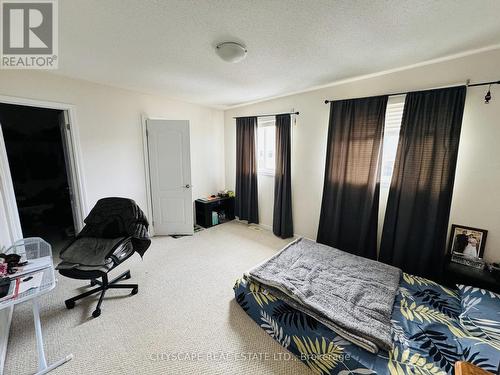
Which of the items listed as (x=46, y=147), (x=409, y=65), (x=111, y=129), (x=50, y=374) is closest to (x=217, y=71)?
(x=111, y=129)

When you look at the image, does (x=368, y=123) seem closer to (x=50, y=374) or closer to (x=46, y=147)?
(x=50, y=374)

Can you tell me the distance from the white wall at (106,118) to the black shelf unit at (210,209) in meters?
1.06

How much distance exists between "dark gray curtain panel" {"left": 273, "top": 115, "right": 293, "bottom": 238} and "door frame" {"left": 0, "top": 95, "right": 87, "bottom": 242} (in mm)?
2878

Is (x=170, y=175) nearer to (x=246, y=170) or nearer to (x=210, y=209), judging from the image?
(x=210, y=209)

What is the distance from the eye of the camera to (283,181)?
3521 millimetres

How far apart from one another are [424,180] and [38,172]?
5.81 meters

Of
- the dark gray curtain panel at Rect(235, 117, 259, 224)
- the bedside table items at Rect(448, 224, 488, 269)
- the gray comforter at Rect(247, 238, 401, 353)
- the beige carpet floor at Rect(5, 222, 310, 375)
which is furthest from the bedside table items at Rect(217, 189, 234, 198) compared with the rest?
the bedside table items at Rect(448, 224, 488, 269)

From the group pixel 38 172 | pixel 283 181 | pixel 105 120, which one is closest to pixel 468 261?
pixel 283 181

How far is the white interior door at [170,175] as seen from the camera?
11.4 feet

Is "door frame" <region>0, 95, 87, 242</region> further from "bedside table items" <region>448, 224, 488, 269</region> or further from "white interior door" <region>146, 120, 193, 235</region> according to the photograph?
"bedside table items" <region>448, 224, 488, 269</region>

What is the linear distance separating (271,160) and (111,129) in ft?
8.61

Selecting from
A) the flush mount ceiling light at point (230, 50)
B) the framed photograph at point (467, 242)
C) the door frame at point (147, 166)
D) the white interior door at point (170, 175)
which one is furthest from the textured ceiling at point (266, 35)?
the framed photograph at point (467, 242)

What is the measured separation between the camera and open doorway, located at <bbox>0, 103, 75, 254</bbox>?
3406 mm

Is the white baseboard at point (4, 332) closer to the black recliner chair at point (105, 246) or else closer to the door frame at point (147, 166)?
the black recliner chair at point (105, 246)
